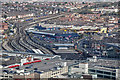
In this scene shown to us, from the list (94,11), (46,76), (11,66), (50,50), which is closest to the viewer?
(46,76)

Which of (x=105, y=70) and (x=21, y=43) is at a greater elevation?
(x=105, y=70)

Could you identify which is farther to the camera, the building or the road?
the road

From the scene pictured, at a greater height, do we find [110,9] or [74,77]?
[74,77]

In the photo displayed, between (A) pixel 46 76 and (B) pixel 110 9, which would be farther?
(B) pixel 110 9

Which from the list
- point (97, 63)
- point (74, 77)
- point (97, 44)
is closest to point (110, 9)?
point (97, 44)

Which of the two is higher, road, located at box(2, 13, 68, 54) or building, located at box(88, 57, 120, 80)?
building, located at box(88, 57, 120, 80)

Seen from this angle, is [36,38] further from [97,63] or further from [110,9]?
[110,9]

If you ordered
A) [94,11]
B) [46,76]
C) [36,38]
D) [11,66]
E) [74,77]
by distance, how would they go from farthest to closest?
[94,11], [36,38], [11,66], [46,76], [74,77]

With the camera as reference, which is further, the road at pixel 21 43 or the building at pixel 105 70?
the road at pixel 21 43

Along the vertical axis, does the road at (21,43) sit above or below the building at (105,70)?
below

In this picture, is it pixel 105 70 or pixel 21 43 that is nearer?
pixel 105 70
